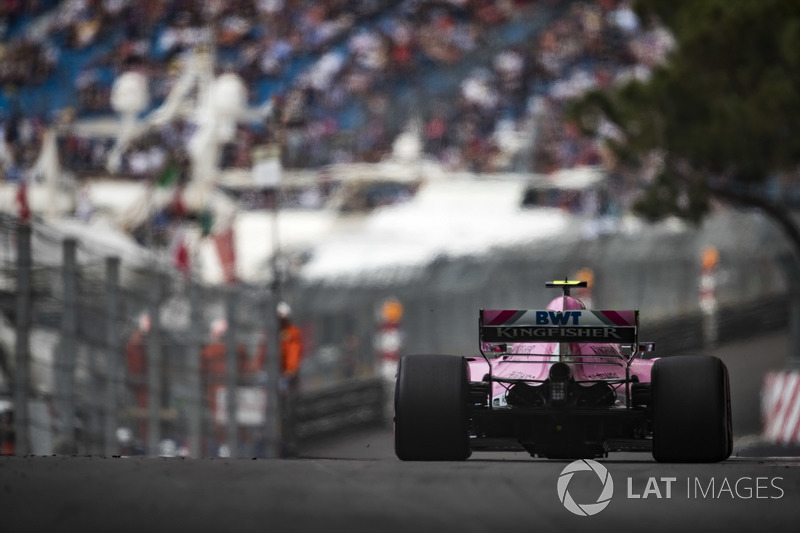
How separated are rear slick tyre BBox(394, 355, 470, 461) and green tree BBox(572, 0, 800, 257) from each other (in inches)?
428

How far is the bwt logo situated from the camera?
6.07 meters

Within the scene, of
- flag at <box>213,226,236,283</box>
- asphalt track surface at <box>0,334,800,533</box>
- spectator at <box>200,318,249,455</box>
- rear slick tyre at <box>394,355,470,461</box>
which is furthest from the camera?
flag at <box>213,226,236,283</box>

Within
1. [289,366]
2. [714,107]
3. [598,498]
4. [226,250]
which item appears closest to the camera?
[598,498]

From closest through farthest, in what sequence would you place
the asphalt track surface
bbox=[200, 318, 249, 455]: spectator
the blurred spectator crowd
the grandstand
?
1. the asphalt track surface
2. bbox=[200, 318, 249, 455]: spectator
3. the grandstand
4. the blurred spectator crowd

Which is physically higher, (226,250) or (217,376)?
(226,250)

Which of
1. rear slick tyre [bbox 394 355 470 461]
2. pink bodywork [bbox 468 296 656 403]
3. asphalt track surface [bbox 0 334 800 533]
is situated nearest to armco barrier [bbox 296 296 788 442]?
pink bodywork [bbox 468 296 656 403]

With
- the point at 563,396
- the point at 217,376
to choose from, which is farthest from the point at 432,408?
the point at 217,376

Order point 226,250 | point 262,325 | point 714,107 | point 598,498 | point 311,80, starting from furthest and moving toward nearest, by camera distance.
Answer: point 311,80 → point 226,250 → point 714,107 → point 262,325 → point 598,498

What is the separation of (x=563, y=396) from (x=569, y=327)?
288mm

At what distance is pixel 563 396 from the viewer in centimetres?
616

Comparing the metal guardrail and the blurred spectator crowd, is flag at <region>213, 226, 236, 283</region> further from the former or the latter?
the metal guardrail

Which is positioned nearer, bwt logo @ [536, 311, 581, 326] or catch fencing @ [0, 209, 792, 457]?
bwt logo @ [536, 311, 581, 326]
